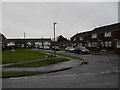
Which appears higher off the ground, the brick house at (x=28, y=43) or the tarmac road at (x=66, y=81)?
the brick house at (x=28, y=43)

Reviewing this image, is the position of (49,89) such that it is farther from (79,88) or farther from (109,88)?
(109,88)

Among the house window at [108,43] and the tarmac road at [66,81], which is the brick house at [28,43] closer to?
the house window at [108,43]

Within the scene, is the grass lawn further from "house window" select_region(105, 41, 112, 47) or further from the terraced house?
"house window" select_region(105, 41, 112, 47)

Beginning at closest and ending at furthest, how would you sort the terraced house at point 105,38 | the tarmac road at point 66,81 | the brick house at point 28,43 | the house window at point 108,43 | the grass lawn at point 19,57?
the tarmac road at point 66,81, the grass lawn at point 19,57, the terraced house at point 105,38, the house window at point 108,43, the brick house at point 28,43

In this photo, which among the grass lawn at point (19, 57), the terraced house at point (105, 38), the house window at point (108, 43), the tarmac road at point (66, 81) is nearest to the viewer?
the tarmac road at point (66, 81)

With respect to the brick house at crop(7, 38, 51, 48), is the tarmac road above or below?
below

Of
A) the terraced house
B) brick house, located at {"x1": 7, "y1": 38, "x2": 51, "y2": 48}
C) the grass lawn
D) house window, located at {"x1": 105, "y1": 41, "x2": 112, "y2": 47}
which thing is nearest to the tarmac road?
the grass lawn

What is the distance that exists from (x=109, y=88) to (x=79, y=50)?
25.4 meters

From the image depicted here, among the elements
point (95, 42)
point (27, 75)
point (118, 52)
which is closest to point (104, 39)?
point (95, 42)

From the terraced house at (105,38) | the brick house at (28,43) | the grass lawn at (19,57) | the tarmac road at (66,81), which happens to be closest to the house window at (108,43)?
the terraced house at (105,38)

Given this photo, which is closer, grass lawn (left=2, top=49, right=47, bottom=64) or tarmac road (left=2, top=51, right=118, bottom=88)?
tarmac road (left=2, top=51, right=118, bottom=88)

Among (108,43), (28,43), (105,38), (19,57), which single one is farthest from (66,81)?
(28,43)

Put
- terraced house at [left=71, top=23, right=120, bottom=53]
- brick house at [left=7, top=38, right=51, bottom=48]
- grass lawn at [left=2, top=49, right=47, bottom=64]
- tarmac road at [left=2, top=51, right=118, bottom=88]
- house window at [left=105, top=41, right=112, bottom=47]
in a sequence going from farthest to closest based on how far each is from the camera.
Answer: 1. brick house at [left=7, top=38, right=51, bottom=48]
2. house window at [left=105, top=41, right=112, bottom=47]
3. terraced house at [left=71, top=23, right=120, bottom=53]
4. grass lawn at [left=2, top=49, right=47, bottom=64]
5. tarmac road at [left=2, top=51, right=118, bottom=88]

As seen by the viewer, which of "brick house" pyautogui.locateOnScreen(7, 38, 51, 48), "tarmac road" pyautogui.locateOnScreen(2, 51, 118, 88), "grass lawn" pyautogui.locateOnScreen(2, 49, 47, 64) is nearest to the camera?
"tarmac road" pyautogui.locateOnScreen(2, 51, 118, 88)
